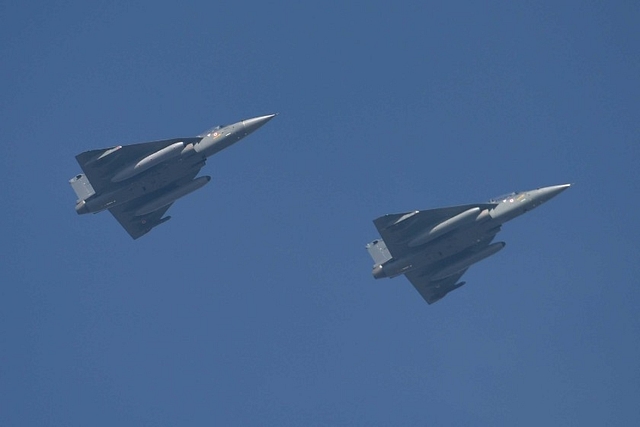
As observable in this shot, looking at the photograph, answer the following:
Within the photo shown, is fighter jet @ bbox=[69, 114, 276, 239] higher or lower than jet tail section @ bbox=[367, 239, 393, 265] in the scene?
higher

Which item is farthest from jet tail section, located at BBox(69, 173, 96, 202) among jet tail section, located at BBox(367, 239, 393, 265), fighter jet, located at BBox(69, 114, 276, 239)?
jet tail section, located at BBox(367, 239, 393, 265)

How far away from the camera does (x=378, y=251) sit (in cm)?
8438

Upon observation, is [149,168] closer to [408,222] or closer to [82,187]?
[82,187]

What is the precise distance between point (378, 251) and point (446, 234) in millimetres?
3988

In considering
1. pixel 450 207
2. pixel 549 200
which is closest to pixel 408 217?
pixel 450 207

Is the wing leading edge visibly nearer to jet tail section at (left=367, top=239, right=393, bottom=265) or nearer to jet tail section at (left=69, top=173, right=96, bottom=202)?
jet tail section at (left=367, top=239, right=393, bottom=265)

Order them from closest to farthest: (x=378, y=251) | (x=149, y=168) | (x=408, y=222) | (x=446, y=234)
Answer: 1. (x=408, y=222)
2. (x=446, y=234)
3. (x=378, y=251)
4. (x=149, y=168)

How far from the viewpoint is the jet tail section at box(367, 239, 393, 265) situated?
8425cm

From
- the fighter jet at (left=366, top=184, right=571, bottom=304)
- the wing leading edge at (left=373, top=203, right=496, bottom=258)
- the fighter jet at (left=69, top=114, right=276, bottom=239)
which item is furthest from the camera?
the fighter jet at (left=69, top=114, right=276, bottom=239)

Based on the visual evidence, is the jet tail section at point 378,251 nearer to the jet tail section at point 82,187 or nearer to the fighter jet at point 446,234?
the fighter jet at point 446,234

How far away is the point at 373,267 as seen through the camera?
84.2 metres

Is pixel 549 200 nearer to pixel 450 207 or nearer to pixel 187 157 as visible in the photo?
pixel 450 207

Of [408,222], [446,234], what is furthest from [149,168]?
[446,234]

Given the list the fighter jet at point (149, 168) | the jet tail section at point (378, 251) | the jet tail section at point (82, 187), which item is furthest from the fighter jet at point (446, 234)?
the jet tail section at point (82, 187)
